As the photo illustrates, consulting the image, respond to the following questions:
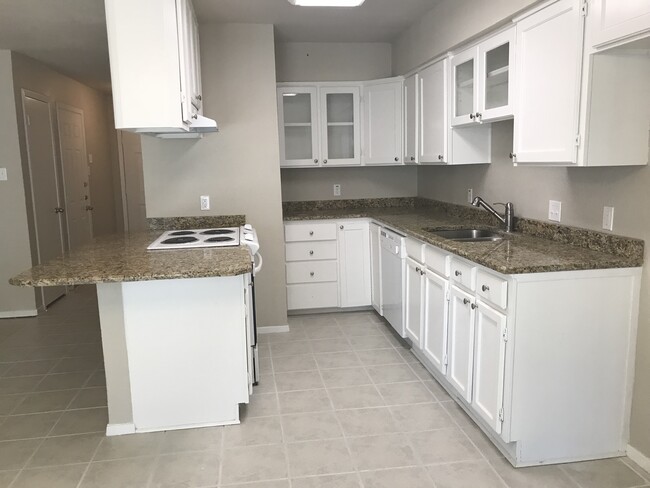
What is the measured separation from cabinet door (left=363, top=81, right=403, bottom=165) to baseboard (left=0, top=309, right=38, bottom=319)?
133 inches

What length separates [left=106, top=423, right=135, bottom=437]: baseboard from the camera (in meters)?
2.66

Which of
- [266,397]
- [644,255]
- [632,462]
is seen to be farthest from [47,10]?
[632,462]

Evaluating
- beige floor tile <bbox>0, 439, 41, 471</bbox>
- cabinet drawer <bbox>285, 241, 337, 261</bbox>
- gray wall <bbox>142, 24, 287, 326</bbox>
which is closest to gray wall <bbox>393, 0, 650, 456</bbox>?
cabinet drawer <bbox>285, 241, 337, 261</bbox>

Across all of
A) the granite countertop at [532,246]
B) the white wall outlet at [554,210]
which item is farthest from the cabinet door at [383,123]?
the white wall outlet at [554,210]

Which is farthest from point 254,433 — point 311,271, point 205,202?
point 311,271

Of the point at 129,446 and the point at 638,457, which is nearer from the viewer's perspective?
the point at 638,457

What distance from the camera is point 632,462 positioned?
7.54 feet

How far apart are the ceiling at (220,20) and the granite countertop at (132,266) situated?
1707 millimetres

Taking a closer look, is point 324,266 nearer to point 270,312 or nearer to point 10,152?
point 270,312

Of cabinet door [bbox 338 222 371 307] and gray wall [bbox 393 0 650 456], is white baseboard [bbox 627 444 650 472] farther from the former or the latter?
cabinet door [bbox 338 222 371 307]

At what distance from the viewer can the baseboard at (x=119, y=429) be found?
2.66 meters

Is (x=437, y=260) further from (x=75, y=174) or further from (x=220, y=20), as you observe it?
(x=75, y=174)

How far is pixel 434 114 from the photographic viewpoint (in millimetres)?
3781

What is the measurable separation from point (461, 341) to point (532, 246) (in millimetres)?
605
